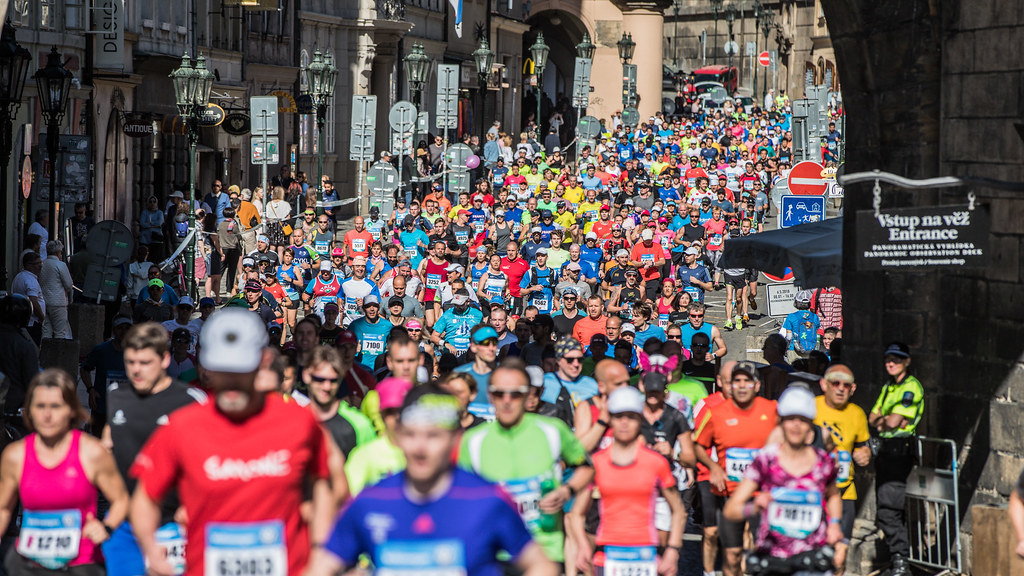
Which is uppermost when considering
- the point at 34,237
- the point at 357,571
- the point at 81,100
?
the point at 81,100

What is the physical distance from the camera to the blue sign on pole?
21297 millimetres

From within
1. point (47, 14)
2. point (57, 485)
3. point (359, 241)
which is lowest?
point (57, 485)

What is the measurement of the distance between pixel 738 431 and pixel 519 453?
293 cm

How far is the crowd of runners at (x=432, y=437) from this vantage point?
661 centimetres

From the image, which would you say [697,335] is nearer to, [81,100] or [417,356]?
[417,356]

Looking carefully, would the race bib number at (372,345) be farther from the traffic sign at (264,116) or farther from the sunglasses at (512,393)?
the traffic sign at (264,116)

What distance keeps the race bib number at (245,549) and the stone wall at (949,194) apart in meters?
6.14

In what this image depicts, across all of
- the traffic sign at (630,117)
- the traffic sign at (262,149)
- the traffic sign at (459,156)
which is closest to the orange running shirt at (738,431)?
the traffic sign at (262,149)

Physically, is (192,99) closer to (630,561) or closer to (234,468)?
(630,561)

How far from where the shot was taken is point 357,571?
6.15 metres

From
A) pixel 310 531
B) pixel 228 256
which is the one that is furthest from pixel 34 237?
pixel 310 531

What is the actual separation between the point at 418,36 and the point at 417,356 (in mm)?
43958

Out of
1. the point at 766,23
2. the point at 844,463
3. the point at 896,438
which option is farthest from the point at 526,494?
the point at 766,23

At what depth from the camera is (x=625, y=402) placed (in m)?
9.66
